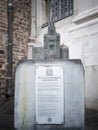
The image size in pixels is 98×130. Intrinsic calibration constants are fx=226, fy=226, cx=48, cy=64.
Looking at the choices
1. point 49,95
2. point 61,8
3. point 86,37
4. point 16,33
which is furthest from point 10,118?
point 61,8

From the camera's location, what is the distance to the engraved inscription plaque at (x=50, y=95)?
3.09 meters

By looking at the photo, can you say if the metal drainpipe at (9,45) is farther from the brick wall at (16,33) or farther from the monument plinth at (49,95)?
the monument plinth at (49,95)

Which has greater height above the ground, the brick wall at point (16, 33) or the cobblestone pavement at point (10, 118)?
the brick wall at point (16, 33)

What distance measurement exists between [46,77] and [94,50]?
7.32 ft

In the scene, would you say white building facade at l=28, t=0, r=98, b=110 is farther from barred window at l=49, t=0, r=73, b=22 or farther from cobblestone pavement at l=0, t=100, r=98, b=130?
cobblestone pavement at l=0, t=100, r=98, b=130

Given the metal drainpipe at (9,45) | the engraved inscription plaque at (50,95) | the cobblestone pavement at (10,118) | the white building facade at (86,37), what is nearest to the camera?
the engraved inscription plaque at (50,95)

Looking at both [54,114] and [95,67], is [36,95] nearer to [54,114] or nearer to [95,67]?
[54,114]

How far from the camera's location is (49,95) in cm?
308

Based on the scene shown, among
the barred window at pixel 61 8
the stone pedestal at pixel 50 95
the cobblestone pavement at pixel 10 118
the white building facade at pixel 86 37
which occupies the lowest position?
the cobblestone pavement at pixel 10 118

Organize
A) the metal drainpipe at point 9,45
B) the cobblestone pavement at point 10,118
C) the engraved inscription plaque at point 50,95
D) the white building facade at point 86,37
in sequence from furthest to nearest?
1. the metal drainpipe at point 9,45
2. the white building facade at point 86,37
3. the cobblestone pavement at point 10,118
4. the engraved inscription plaque at point 50,95

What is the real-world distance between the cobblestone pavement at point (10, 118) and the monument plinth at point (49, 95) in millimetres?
626

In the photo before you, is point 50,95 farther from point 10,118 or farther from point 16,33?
point 16,33

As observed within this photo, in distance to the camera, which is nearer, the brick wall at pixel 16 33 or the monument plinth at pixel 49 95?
the monument plinth at pixel 49 95

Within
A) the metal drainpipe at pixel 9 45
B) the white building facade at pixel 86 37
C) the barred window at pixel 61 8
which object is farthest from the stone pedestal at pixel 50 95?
the barred window at pixel 61 8
